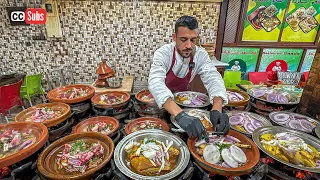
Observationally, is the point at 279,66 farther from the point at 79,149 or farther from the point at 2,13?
the point at 2,13

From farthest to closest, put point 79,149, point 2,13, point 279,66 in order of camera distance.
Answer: point 279,66, point 2,13, point 79,149

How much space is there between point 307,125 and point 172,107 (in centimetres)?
126

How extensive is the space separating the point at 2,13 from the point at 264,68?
25.4ft

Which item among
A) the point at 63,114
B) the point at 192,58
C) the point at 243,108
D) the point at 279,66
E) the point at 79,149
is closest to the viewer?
the point at 79,149

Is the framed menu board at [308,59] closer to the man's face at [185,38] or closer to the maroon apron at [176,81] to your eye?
the maroon apron at [176,81]

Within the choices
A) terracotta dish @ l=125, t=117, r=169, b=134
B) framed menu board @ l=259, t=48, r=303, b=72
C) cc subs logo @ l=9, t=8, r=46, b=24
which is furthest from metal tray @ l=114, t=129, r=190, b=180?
framed menu board @ l=259, t=48, r=303, b=72

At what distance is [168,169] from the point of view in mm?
1130

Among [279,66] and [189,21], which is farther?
[279,66]

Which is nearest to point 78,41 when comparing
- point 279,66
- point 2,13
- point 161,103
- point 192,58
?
point 2,13

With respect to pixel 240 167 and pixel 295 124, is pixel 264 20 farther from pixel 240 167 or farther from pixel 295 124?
pixel 240 167

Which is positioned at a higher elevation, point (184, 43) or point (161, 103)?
point (184, 43)

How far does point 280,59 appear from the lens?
5.80 meters

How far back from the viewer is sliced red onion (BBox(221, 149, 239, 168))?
115cm

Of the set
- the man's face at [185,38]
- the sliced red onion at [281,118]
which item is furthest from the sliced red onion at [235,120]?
the man's face at [185,38]
